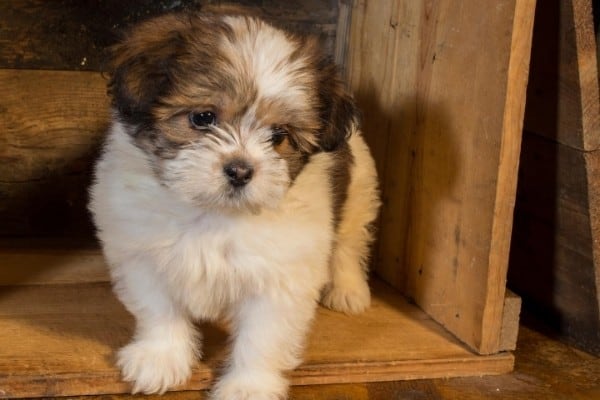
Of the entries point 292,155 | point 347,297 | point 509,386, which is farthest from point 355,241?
point 292,155

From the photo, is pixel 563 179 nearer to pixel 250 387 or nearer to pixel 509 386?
pixel 509 386

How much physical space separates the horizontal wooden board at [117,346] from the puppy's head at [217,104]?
0.66 meters

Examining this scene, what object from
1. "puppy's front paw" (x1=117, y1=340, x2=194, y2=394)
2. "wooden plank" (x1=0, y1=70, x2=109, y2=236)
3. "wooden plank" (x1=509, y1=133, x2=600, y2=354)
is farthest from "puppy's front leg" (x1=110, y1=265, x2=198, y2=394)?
"wooden plank" (x1=509, y1=133, x2=600, y2=354)

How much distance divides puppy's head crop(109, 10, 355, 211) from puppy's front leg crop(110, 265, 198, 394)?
16.2 inches

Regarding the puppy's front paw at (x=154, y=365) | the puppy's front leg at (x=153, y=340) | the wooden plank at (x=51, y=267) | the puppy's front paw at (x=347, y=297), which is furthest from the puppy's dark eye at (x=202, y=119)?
the wooden plank at (x=51, y=267)

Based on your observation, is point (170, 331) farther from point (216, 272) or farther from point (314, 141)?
point (314, 141)

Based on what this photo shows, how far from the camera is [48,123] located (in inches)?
135

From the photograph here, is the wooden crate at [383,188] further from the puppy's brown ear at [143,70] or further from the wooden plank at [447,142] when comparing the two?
the puppy's brown ear at [143,70]

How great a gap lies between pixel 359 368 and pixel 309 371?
6.4 inches

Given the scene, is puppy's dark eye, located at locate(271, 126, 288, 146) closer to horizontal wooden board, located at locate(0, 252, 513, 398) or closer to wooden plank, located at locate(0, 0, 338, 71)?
horizontal wooden board, located at locate(0, 252, 513, 398)

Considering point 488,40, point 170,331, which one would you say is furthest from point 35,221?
point 488,40

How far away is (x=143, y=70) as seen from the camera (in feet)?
7.02

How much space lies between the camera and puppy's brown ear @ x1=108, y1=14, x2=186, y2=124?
6.98ft

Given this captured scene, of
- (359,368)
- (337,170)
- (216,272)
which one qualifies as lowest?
(359,368)
